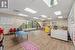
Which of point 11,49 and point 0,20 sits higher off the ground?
point 0,20

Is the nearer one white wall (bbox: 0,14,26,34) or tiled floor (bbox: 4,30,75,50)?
tiled floor (bbox: 4,30,75,50)

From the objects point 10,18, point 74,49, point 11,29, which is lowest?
point 74,49

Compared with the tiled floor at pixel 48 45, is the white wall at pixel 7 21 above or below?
above

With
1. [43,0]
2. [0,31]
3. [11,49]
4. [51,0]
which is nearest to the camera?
[0,31]

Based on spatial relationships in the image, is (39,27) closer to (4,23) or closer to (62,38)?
(4,23)

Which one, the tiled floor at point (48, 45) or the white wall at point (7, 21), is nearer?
the tiled floor at point (48, 45)

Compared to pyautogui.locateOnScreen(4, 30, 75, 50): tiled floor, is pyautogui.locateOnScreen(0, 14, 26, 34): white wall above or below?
above

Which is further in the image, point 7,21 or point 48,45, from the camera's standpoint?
point 7,21

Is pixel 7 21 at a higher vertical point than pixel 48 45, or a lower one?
higher

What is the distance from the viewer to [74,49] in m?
4.31

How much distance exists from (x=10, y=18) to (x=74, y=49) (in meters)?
8.13

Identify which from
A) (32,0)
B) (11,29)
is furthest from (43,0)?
(11,29)

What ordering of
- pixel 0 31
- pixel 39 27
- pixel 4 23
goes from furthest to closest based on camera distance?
pixel 39 27 → pixel 4 23 → pixel 0 31

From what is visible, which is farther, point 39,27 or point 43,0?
point 39,27
